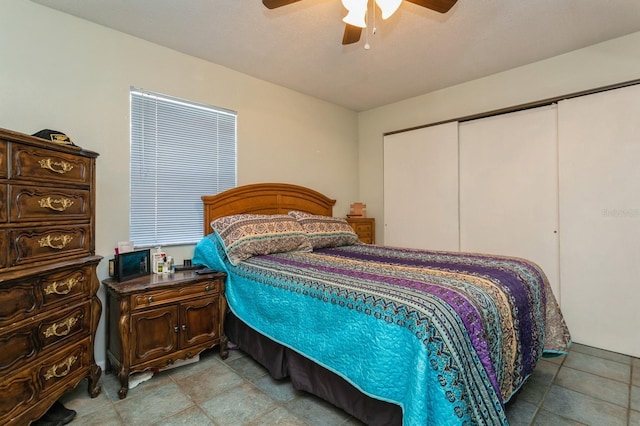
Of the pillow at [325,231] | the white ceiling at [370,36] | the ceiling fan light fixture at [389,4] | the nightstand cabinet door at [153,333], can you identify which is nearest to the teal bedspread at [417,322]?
the nightstand cabinet door at [153,333]

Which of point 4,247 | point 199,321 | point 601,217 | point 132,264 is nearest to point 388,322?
point 199,321

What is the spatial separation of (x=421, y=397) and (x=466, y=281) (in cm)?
71

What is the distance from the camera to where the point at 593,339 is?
279 cm

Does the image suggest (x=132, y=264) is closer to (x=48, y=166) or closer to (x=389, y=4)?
(x=48, y=166)

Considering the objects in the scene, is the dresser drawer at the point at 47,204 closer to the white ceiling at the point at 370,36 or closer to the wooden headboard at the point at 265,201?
the wooden headboard at the point at 265,201

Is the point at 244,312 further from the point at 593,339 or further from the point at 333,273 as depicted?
the point at 593,339

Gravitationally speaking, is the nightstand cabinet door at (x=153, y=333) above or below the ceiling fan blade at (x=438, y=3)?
below

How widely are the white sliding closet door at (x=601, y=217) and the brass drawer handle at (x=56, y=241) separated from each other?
12.9ft

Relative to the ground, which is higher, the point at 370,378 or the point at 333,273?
the point at 333,273

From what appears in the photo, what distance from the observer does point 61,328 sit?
1720mm

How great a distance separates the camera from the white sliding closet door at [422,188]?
12.0 ft

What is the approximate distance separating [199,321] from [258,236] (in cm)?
79

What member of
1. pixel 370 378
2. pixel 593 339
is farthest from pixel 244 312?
pixel 593 339

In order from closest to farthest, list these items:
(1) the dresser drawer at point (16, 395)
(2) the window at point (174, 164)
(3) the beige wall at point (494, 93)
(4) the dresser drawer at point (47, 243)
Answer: (1) the dresser drawer at point (16, 395), (4) the dresser drawer at point (47, 243), (2) the window at point (174, 164), (3) the beige wall at point (494, 93)
